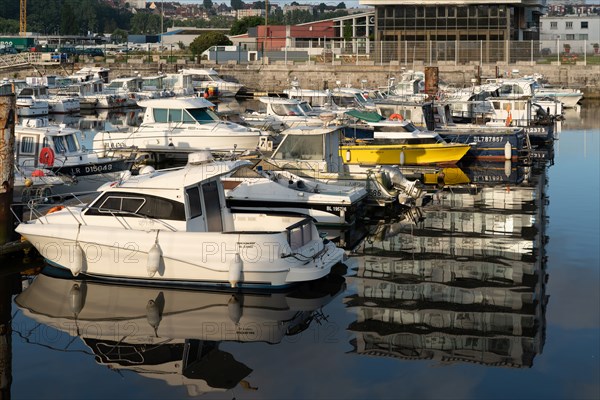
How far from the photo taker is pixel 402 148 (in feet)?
101

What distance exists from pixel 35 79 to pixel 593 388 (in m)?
53.3

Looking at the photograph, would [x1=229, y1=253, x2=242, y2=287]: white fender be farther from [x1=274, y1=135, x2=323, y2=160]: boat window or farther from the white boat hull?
[x1=274, y1=135, x2=323, y2=160]: boat window

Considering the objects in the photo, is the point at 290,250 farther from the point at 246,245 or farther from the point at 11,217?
the point at 11,217

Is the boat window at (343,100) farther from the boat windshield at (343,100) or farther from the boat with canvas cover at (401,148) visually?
the boat with canvas cover at (401,148)

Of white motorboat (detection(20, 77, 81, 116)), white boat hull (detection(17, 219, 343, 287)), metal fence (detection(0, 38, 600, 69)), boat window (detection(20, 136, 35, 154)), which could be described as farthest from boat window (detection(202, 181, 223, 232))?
metal fence (detection(0, 38, 600, 69))

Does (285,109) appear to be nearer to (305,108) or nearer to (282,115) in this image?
(282,115)

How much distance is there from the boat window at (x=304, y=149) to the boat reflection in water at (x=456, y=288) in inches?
121

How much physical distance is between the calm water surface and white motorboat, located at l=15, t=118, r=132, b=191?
19.4 feet

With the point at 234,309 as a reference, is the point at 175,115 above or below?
above

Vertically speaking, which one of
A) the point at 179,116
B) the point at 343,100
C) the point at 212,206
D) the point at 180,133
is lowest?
the point at 212,206

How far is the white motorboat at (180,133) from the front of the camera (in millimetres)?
32438

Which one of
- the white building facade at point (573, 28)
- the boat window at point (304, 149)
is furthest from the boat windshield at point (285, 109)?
the white building facade at point (573, 28)

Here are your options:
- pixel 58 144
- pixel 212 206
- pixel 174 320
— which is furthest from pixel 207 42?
pixel 174 320

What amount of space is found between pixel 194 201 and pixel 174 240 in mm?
1226
